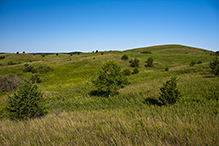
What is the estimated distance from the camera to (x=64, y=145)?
2898mm

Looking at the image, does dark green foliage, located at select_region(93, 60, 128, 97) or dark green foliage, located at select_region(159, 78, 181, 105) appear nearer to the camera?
dark green foliage, located at select_region(159, 78, 181, 105)

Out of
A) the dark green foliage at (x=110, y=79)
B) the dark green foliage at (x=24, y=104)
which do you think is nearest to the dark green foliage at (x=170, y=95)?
the dark green foliage at (x=110, y=79)

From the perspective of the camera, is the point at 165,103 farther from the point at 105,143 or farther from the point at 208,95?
the point at 105,143

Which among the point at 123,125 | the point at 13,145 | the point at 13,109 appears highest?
the point at 123,125

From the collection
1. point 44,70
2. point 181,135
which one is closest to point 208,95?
point 181,135

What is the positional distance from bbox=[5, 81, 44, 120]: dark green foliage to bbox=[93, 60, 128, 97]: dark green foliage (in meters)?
7.78

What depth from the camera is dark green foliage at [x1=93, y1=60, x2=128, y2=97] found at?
14.6 metres

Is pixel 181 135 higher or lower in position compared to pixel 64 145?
higher

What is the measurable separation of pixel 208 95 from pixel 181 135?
1043 cm

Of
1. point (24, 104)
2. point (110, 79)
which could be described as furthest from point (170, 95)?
point (24, 104)

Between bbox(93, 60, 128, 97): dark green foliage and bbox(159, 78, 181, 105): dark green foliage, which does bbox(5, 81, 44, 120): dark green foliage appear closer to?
bbox(93, 60, 128, 97): dark green foliage

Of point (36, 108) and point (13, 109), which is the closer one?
point (13, 109)

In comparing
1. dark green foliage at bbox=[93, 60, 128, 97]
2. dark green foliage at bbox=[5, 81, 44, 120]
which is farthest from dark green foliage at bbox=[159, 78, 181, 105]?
dark green foliage at bbox=[5, 81, 44, 120]

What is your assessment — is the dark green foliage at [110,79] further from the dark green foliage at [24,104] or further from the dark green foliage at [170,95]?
the dark green foliage at [24,104]
